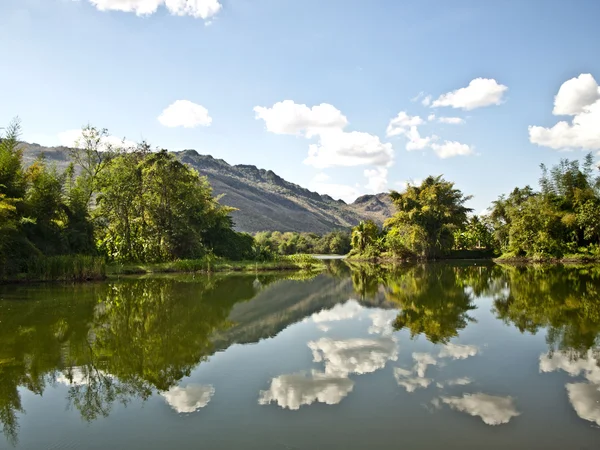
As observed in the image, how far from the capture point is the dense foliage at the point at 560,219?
1386 inches

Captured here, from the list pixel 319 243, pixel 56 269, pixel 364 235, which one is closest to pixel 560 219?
pixel 364 235

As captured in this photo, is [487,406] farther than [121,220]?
No

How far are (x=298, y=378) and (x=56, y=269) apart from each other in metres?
16.1

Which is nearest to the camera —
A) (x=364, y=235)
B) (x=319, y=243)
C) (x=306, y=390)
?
(x=306, y=390)

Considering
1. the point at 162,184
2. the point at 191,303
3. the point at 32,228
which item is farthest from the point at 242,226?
the point at 191,303

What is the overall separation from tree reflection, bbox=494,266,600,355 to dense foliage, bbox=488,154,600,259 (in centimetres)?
2121

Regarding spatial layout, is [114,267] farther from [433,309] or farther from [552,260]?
[552,260]

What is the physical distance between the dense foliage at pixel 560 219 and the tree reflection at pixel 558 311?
835 inches

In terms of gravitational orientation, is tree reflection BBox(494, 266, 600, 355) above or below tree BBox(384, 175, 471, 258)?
below

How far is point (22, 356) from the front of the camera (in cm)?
671

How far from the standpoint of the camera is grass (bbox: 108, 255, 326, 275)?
2389cm

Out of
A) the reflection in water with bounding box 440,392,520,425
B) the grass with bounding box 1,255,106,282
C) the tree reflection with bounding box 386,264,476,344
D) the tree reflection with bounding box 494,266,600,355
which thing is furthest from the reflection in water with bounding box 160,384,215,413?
the grass with bounding box 1,255,106,282

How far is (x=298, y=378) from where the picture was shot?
559 cm

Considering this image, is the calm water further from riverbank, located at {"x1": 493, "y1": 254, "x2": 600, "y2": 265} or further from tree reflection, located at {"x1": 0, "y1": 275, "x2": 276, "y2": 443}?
riverbank, located at {"x1": 493, "y1": 254, "x2": 600, "y2": 265}
